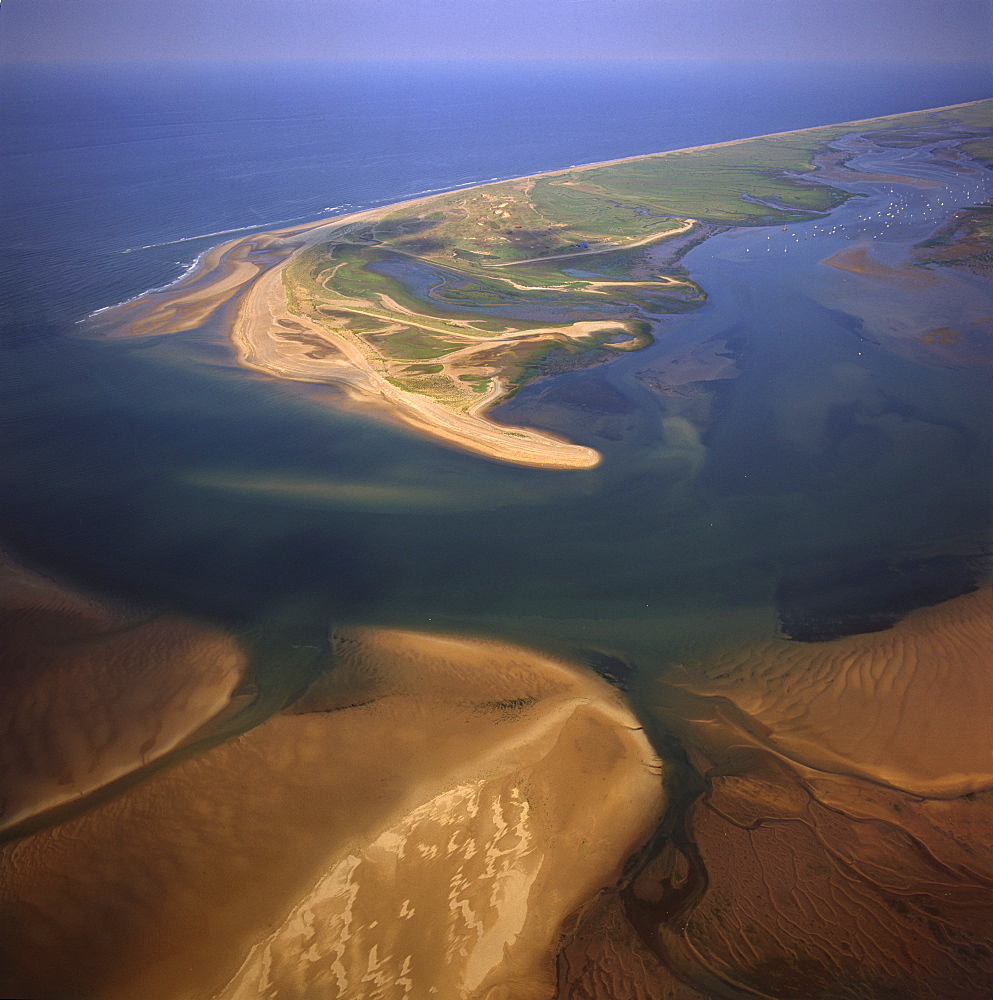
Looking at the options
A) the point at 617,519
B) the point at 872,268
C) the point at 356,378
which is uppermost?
the point at 872,268

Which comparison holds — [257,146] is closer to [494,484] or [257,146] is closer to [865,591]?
[494,484]

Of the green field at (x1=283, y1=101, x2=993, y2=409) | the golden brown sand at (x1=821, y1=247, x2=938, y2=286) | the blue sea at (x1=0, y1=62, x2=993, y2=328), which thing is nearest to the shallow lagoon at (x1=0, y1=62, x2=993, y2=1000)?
the green field at (x1=283, y1=101, x2=993, y2=409)

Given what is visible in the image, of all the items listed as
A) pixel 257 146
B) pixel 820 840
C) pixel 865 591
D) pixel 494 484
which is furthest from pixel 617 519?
pixel 257 146

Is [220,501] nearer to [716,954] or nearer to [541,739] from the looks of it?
[541,739]

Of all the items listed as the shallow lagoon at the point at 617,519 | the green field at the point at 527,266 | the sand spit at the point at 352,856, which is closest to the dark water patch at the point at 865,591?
the shallow lagoon at the point at 617,519

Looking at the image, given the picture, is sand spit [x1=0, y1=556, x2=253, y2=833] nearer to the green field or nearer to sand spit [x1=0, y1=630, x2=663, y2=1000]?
sand spit [x1=0, y1=630, x2=663, y2=1000]

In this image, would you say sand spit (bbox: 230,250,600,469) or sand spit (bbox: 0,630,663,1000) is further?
sand spit (bbox: 230,250,600,469)
